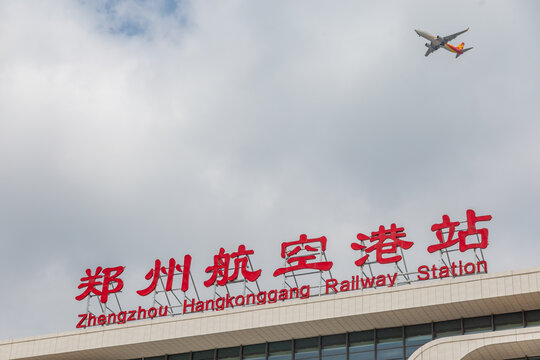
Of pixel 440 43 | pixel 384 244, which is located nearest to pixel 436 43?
pixel 440 43

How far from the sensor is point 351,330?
5403cm

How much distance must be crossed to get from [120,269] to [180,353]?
8.08 meters

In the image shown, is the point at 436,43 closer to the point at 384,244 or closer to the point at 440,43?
the point at 440,43

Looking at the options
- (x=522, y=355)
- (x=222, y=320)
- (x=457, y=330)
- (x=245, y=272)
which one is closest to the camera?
(x=522, y=355)

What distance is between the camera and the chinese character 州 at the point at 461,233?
54.0 m

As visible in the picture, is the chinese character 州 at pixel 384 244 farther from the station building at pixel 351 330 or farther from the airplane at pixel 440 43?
the airplane at pixel 440 43

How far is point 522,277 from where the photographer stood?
4947 centimetres

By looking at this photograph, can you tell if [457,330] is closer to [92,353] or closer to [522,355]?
[522,355]

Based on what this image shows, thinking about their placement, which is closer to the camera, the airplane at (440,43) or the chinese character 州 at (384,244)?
the chinese character 州 at (384,244)

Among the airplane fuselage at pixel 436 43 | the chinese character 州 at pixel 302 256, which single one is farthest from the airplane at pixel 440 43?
the chinese character 州 at pixel 302 256

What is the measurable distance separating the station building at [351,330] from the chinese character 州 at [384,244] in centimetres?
359

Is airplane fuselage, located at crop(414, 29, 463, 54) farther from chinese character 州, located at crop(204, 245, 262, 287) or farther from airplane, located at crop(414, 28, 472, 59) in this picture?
chinese character 州, located at crop(204, 245, 262, 287)

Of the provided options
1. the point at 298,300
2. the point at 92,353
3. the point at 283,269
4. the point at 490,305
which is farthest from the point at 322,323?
the point at 92,353

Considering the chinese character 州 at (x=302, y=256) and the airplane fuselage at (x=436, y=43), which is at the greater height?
the airplane fuselage at (x=436, y=43)
